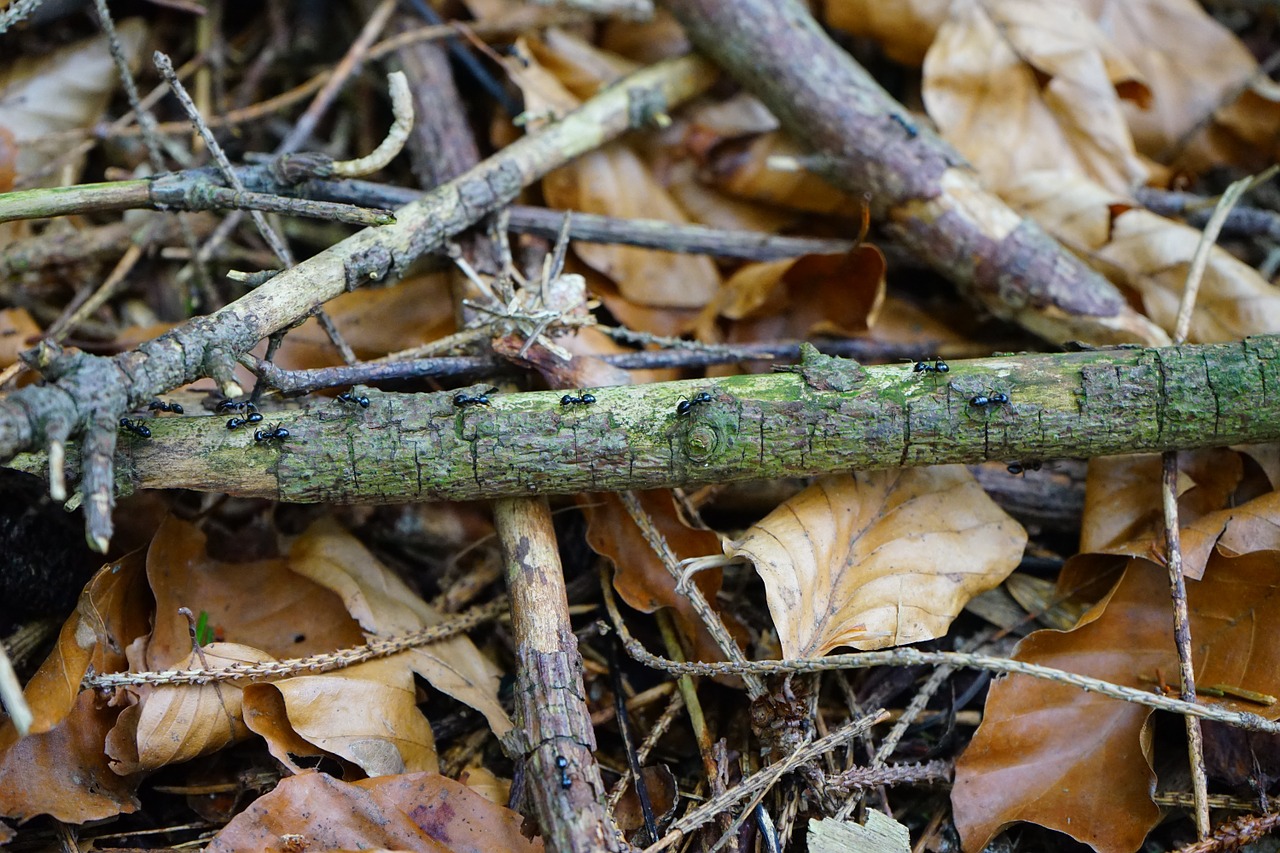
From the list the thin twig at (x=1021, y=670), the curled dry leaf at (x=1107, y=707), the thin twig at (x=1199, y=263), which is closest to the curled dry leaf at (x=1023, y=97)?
the thin twig at (x=1199, y=263)

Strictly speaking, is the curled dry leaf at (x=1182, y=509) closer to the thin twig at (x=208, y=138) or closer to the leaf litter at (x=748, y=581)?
the leaf litter at (x=748, y=581)

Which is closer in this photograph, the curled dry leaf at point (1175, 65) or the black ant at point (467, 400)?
the black ant at point (467, 400)

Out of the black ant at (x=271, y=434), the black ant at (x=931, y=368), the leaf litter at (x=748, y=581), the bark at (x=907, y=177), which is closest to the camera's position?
the black ant at (x=271, y=434)

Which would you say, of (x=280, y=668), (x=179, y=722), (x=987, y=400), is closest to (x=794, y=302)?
(x=987, y=400)

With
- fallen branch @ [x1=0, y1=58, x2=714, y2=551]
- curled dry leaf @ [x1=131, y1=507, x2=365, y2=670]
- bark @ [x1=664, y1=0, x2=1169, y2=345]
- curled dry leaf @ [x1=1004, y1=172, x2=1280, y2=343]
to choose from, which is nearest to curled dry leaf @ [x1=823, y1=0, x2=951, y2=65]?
bark @ [x1=664, y1=0, x2=1169, y2=345]

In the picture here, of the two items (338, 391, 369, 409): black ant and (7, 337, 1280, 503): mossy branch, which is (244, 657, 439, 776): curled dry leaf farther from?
(338, 391, 369, 409): black ant

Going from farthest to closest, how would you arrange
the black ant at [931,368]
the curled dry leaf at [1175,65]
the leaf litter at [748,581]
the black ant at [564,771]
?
the curled dry leaf at [1175,65]
the black ant at [931,368]
the leaf litter at [748,581]
the black ant at [564,771]

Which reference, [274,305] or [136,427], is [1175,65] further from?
[136,427]
